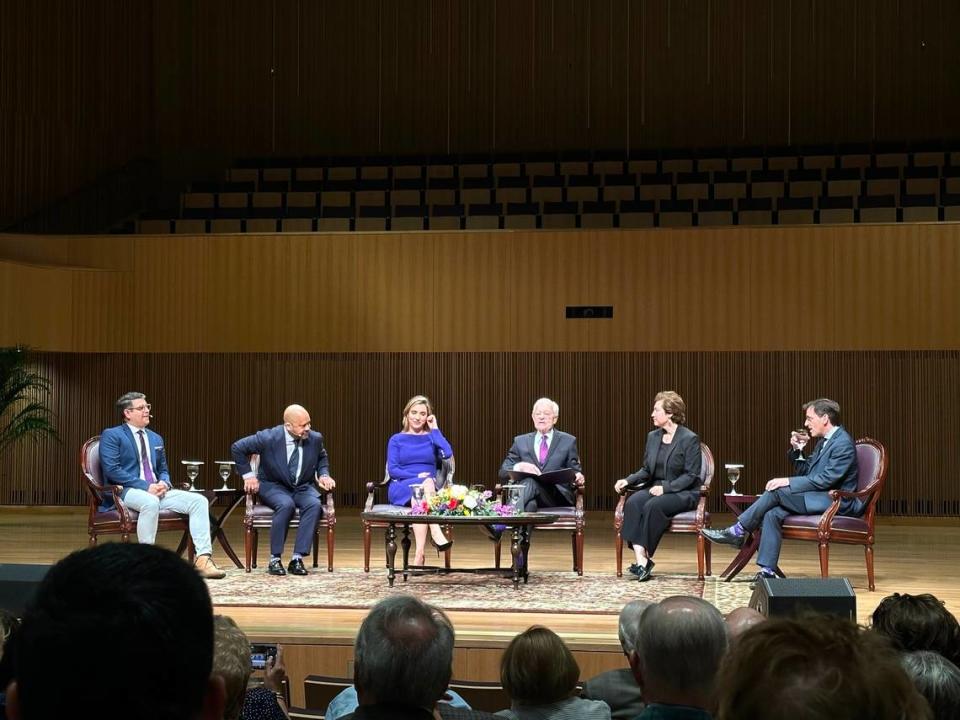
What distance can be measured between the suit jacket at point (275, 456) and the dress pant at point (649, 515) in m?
1.89

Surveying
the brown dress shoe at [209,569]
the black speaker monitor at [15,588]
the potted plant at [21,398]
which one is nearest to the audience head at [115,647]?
the black speaker monitor at [15,588]

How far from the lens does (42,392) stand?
11.6 metres

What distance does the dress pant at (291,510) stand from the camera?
7.41 m

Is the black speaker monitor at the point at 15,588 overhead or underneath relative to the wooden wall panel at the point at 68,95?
underneath

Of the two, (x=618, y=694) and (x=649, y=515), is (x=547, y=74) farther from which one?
(x=618, y=694)

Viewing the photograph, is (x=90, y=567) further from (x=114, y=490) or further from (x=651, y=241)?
(x=651, y=241)

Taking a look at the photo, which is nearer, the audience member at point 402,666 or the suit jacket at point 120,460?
the audience member at point 402,666

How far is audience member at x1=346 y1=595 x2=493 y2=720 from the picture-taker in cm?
215

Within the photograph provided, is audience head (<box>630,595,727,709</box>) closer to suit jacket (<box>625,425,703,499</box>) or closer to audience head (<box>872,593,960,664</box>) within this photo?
audience head (<box>872,593,960,664</box>)

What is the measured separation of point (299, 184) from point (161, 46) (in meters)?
3.08

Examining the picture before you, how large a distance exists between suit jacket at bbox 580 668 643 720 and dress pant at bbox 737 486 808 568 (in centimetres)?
416

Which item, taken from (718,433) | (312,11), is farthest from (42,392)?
(718,433)

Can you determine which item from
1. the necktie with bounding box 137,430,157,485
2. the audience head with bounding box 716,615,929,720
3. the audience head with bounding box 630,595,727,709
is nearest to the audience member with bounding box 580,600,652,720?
the audience head with bounding box 630,595,727,709

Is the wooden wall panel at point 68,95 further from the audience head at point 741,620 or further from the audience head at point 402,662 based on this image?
the audience head at point 402,662
